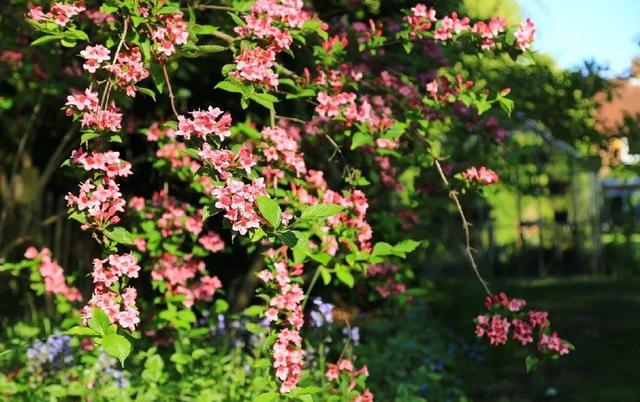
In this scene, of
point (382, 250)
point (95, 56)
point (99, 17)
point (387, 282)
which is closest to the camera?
point (95, 56)

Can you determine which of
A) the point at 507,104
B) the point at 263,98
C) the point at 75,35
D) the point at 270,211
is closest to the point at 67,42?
the point at 75,35

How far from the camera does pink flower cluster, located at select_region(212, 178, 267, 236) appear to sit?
2.36 metres

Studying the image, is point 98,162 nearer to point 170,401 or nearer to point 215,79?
point 170,401

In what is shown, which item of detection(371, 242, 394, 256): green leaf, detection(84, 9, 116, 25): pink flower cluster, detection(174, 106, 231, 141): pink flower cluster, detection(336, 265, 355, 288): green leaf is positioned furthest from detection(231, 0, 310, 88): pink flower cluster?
detection(84, 9, 116, 25): pink flower cluster

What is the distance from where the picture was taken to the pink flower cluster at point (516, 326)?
3.30 meters

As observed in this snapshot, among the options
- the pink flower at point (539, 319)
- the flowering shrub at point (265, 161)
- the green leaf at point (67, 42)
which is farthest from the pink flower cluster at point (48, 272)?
the pink flower at point (539, 319)

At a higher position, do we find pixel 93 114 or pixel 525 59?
pixel 525 59

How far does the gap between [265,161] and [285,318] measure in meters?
0.78

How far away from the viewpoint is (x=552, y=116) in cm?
640

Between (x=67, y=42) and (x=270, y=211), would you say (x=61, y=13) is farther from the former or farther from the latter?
(x=270, y=211)

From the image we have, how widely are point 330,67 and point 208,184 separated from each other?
1.02m

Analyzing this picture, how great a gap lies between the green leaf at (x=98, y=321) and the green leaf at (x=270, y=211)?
624 mm

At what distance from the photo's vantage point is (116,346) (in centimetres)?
239

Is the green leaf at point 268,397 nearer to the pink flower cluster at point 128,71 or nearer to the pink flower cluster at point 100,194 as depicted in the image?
the pink flower cluster at point 100,194
